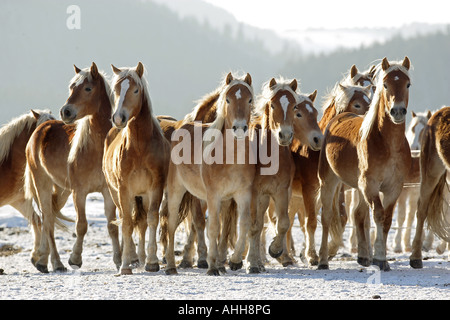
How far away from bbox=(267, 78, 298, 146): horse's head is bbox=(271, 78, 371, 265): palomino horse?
153 cm

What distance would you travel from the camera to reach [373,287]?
6.80 metres

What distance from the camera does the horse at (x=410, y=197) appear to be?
13359 mm

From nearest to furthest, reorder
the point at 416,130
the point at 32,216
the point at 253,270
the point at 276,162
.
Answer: the point at 253,270, the point at 276,162, the point at 32,216, the point at 416,130

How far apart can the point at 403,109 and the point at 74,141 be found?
4.75 m

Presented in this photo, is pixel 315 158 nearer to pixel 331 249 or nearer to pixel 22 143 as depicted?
pixel 331 249

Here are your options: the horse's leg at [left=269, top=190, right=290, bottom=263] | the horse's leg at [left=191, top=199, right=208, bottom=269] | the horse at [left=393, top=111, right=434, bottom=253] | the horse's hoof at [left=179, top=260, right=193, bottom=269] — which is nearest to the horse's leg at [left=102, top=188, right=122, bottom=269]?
the horse's hoof at [left=179, top=260, right=193, bottom=269]

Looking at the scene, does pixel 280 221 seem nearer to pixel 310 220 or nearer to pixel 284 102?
pixel 310 220

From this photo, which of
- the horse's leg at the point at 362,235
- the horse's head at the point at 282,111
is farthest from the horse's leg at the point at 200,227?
the horse's leg at the point at 362,235

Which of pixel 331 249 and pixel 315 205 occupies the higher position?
pixel 315 205

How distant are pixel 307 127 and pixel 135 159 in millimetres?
2602

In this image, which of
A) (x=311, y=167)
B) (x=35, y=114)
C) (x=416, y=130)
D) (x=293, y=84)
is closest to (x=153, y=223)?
(x=293, y=84)

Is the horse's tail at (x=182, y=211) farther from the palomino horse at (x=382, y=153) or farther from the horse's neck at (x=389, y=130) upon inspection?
the horse's neck at (x=389, y=130)

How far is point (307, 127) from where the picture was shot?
9531 millimetres
